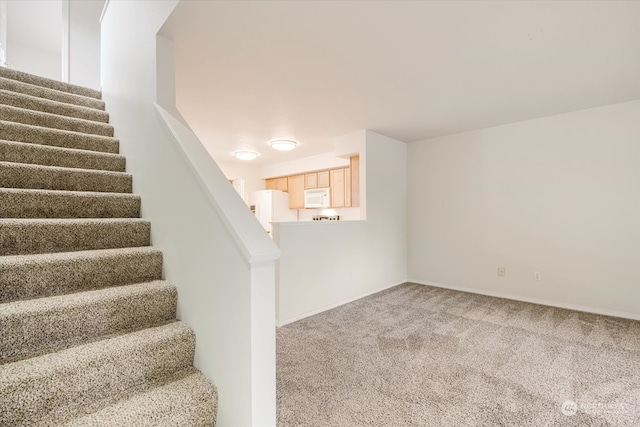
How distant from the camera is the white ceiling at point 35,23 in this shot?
14.4 ft

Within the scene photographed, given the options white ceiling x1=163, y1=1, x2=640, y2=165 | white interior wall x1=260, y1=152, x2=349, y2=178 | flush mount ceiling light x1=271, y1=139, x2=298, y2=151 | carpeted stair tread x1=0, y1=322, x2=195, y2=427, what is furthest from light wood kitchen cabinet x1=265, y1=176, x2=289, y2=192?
carpeted stair tread x1=0, y1=322, x2=195, y2=427

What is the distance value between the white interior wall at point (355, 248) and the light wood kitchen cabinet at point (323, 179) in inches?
58.5

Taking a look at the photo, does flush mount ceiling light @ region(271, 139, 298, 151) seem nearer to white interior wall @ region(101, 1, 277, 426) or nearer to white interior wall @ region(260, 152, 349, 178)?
white interior wall @ region(260, 152, 349, 178)

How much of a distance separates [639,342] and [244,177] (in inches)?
263

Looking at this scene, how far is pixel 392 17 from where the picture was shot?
185 centimetres

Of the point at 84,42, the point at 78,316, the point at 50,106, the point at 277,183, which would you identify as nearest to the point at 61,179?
the point at 50,106

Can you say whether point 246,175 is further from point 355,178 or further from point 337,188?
point 355,178

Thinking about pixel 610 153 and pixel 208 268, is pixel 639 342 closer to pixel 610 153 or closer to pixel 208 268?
pixel 610 153

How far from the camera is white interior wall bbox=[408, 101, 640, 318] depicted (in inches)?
128

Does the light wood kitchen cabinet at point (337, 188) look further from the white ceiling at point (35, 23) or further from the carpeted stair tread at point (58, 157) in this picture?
the white ceiling at point (35, 23)

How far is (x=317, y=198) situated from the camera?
5.82 meters

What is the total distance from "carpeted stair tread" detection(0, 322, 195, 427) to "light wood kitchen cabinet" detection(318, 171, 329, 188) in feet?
14.8

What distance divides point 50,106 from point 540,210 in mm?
5504

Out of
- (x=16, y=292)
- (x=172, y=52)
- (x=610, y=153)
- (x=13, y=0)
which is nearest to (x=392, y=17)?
(x=172, y=52)
